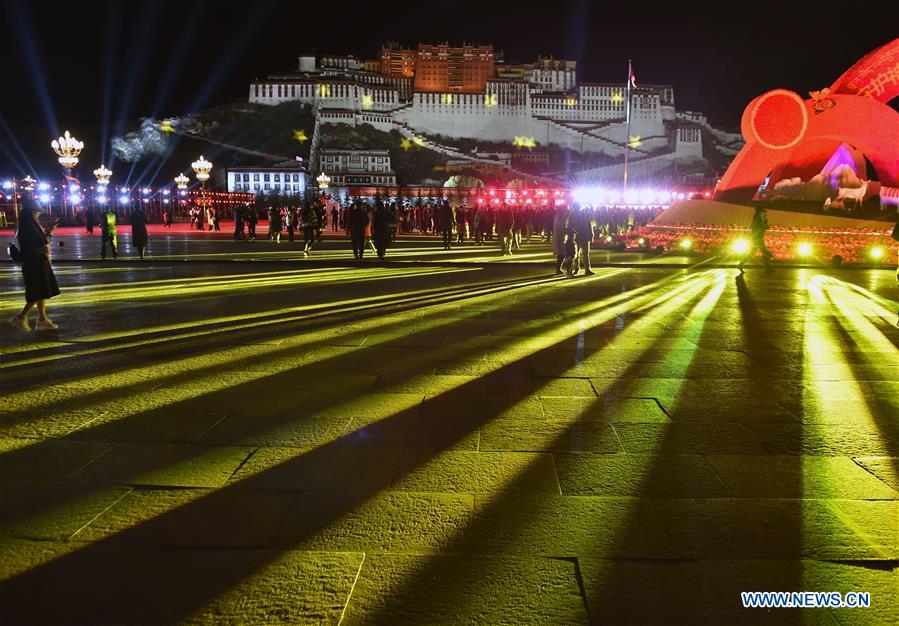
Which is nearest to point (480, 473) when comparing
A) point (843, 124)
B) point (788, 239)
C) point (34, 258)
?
point (34, 258)

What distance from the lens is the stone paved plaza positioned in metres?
2.39

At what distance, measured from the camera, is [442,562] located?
2592 mm

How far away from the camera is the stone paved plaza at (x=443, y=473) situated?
2.39 m

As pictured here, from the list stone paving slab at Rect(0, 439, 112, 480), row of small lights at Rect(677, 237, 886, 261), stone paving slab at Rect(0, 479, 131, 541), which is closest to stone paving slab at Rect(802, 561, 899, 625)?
stone paving slab at Rect(0, 479, 131, 541)

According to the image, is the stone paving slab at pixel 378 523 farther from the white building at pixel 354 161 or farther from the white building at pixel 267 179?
the white building at pixel 354 161

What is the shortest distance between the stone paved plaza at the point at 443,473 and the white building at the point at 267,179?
7391cm

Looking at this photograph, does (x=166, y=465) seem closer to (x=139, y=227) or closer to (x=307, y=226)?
(x=139, y=227)

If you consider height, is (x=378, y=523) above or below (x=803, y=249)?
below

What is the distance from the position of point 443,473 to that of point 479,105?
9861 cm

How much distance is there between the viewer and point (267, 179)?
79.0 metres

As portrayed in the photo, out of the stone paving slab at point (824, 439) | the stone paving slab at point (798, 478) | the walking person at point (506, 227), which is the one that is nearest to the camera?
the stone paving slab at point (798, 478)

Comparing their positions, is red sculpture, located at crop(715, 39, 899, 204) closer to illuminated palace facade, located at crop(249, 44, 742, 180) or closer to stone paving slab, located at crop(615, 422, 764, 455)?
stone paving slab, located at crop(615, 422, 764, 455)

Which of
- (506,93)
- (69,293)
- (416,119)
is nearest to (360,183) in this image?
(416,119)

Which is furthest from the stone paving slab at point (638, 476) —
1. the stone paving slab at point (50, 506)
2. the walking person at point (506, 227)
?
the walking person at point (506, 227)
